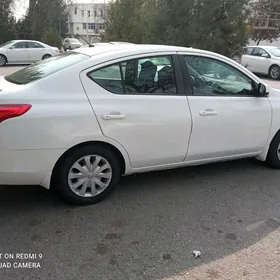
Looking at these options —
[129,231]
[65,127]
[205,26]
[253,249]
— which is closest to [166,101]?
[65,127]

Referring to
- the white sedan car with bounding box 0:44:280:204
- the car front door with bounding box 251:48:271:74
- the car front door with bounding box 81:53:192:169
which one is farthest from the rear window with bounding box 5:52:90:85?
the car front door with bounding box 251:48:271:74

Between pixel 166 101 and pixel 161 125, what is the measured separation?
26 cm

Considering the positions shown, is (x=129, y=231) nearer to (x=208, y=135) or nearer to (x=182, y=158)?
(x=182, y=158)

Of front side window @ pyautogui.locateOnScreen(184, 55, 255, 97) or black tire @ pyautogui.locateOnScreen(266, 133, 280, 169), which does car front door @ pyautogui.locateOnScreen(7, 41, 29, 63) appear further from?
black tire @ pyautogui.locateOnScreen(266, 133, 280, 169)

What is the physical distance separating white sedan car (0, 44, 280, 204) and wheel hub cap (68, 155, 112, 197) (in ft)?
0.03

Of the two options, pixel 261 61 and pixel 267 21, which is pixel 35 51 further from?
pixel 267 21

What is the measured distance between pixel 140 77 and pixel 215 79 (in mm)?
954

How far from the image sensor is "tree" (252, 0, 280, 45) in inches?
1153

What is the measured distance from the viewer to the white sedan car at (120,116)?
3.20 metres

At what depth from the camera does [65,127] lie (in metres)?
3.26

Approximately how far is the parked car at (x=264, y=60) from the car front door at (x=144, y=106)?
1374 centimetres

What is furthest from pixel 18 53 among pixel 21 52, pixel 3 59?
pixel 3 59

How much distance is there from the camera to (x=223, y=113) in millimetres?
4023

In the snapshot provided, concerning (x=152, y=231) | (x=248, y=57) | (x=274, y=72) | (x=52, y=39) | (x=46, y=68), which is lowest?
(x=152, y=231)
